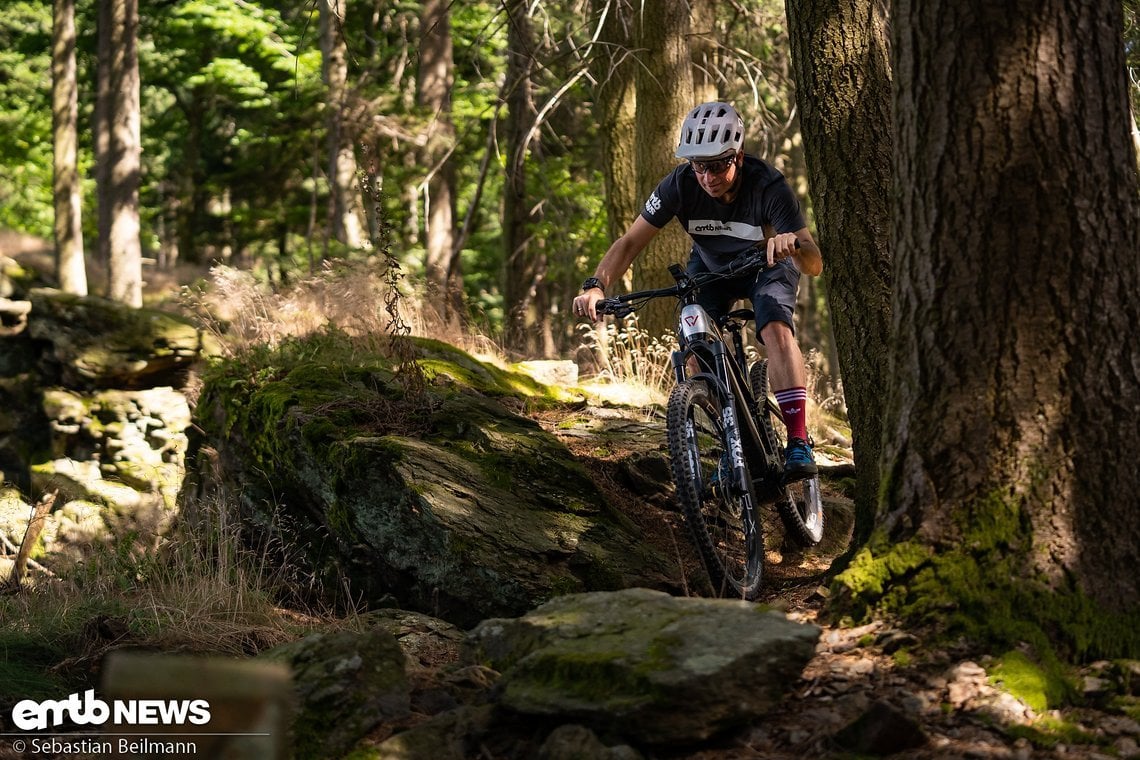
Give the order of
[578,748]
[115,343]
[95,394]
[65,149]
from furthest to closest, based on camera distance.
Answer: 1. [65,149]
2. [95,394]
3. [115,343]
4. [578,748]

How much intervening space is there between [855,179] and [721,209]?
0.77 m

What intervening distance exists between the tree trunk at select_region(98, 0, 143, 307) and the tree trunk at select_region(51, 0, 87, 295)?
0.69m

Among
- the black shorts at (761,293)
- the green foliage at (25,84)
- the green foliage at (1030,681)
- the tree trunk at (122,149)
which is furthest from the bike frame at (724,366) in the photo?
the green foliage at (25,84)

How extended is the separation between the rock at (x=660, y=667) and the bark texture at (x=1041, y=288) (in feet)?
2.61

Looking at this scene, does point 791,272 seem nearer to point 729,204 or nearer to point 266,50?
point 729,204

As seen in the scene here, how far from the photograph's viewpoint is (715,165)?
18.2 feet

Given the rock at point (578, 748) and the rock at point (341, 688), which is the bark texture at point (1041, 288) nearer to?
the rock at point (578, 748)

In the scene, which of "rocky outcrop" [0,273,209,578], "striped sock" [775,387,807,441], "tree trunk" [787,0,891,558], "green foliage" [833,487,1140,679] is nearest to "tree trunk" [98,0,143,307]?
"rocky outcrop" [0,273,209,578]

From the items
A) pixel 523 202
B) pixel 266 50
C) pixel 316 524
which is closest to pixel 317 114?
pixel 266 50

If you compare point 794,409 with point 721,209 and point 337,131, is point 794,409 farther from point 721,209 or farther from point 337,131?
point 337,131
